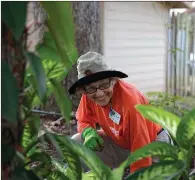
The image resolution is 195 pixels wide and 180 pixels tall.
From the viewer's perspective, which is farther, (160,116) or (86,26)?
(86,26)

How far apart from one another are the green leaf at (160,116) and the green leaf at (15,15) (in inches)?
19.9

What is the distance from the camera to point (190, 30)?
31.4 ft

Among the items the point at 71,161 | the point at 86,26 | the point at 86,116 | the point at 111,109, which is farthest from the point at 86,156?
the point at 86,26

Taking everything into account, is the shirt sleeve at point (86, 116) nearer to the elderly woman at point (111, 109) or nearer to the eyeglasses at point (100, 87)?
the elderly woman at point (111, 109)

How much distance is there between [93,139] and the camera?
282 centimetres

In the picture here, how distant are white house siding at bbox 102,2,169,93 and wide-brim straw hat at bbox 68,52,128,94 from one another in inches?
206

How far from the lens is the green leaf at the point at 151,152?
122cm

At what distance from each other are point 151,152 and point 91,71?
3.84 feet

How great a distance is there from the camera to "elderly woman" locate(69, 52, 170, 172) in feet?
7.71

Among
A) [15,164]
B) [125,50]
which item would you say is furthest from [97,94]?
[125,50]

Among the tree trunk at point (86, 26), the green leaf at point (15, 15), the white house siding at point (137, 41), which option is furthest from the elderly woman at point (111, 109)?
the white house siding at point (137, 41)

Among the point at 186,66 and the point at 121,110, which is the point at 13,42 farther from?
the point at 186,66

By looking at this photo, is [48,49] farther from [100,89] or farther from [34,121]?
[100,89]

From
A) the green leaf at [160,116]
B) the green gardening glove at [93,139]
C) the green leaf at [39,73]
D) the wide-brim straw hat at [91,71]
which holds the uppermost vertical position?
the green leaf at [39,73]
